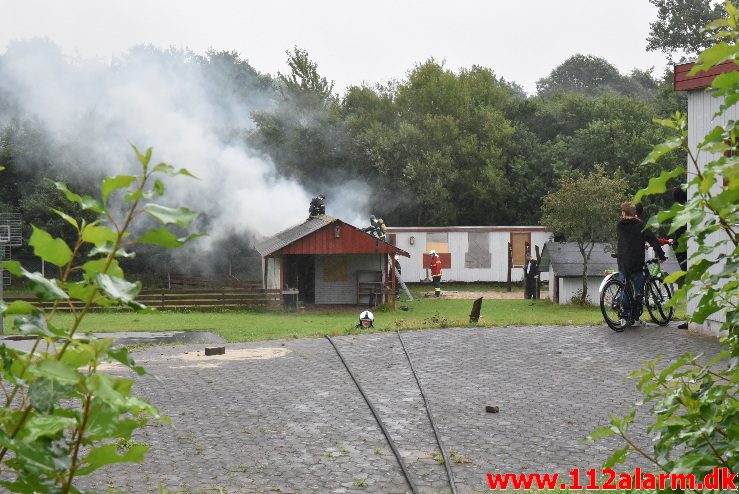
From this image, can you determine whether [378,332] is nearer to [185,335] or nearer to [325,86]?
[185,335]

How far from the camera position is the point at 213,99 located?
160 feet

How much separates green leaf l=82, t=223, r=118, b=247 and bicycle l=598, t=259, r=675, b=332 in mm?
10871

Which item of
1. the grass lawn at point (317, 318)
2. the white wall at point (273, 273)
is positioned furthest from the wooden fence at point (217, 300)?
the white wall at point (273, 273)

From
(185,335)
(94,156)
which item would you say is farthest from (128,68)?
(185,335)

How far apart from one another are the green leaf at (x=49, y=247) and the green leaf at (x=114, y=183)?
0.12 meters

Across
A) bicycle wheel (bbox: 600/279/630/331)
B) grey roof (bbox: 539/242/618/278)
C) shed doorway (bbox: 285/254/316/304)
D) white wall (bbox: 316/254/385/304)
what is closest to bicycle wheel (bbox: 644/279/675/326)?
bicycle wheel (bbox: 600/279/630/331)

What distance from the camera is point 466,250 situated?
38.6 metres

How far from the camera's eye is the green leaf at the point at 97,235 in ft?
5.79

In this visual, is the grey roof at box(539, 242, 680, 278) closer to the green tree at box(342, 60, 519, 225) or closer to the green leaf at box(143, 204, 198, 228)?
the green tree at box(342, 60, 519, 225)

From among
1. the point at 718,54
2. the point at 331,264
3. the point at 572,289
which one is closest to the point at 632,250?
the point at 718,54

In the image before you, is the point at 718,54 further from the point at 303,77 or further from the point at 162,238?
the point at 303,77

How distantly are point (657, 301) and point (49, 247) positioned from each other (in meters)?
12.0

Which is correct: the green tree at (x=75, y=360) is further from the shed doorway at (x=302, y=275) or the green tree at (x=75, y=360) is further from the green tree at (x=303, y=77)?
the green tree at (x=303, y=77)

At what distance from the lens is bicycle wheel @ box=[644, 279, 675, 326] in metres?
12.4
